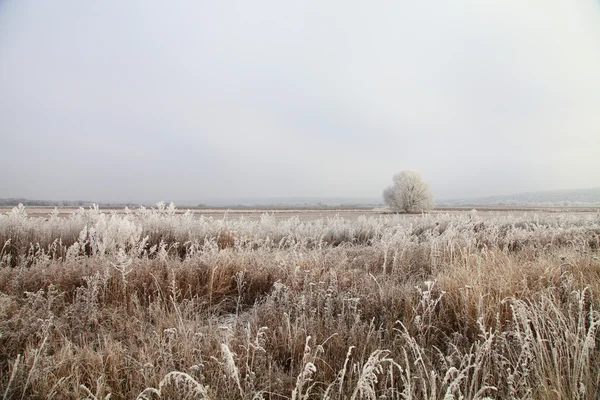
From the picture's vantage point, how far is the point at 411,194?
39562 millimetres

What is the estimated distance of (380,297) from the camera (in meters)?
3.67

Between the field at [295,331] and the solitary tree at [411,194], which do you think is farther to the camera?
the solitary tree at [411,194]

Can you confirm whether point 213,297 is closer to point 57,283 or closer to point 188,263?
point 188,263

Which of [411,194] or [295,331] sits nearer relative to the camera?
[295,331]

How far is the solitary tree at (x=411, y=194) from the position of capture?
3950 centimetres

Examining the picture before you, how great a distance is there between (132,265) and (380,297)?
12.0ft

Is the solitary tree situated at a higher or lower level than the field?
higher

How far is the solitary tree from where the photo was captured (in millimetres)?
39500

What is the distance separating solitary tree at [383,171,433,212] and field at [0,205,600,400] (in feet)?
115

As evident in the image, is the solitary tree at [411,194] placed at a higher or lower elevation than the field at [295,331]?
higher

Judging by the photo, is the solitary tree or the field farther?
the solitary tree

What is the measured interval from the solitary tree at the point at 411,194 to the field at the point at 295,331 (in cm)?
3515

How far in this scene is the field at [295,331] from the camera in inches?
79.1

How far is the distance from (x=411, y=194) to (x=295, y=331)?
39.7m
